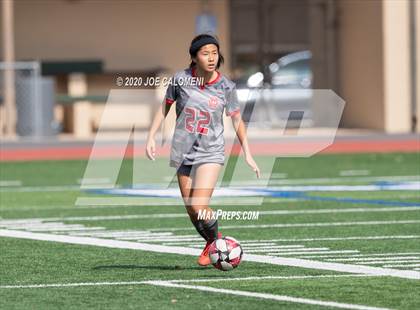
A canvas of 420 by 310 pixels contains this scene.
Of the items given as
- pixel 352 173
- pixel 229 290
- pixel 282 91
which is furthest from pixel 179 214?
pixel 282 91

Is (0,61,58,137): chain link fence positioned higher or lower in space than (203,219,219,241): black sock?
lower

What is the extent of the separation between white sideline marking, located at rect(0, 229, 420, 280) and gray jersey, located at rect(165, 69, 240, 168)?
1.03 metres

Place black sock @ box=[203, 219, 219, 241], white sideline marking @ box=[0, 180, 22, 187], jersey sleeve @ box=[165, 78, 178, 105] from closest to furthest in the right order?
black sock @ box=[203, 219, 219, 241] → jersey sleeve @ box=[165, 78, 178, 105] → white sideline marking @ box=[0, 180, 22, 187]

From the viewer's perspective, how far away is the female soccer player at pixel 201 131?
10.3 metres

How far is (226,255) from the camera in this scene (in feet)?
32.9

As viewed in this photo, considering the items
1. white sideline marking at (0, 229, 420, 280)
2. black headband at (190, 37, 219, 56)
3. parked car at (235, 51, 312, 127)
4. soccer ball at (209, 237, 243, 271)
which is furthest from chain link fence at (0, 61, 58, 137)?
soccer ball at (209, 237, 243, 271)

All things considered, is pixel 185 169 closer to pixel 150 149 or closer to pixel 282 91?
pixel 150 149

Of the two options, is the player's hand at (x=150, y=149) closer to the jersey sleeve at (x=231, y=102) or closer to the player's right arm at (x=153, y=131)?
the player's right arm at (x=153, y=131)

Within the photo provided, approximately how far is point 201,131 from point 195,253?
5.03ft

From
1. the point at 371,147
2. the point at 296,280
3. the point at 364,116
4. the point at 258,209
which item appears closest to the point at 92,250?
the point at 296,280

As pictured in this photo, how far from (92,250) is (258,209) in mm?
4148

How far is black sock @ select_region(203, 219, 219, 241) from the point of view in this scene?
10.4 m

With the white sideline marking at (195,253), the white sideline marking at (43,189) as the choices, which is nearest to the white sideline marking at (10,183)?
the white sideline marking at (43,189)

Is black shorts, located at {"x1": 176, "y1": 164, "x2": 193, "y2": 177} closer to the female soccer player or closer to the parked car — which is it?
the female soccer player
